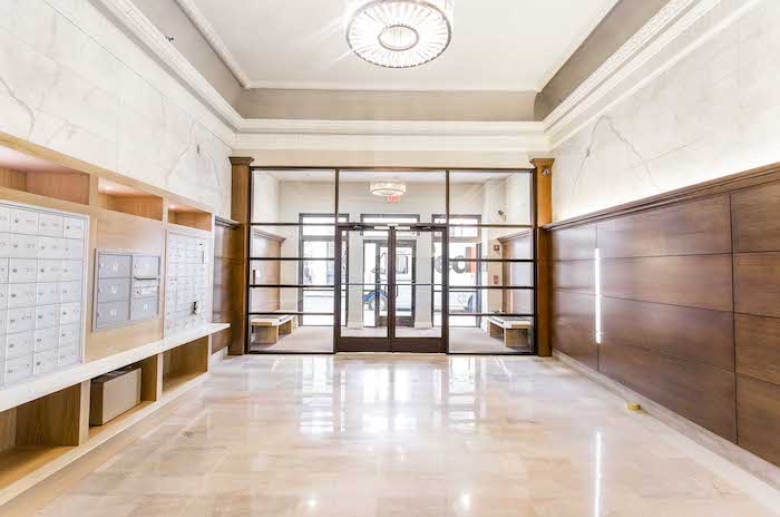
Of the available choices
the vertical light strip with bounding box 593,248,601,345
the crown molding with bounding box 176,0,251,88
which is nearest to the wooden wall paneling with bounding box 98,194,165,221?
the crown molding with bounding box 176,0,251,88

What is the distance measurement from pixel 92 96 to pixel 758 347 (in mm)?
5792

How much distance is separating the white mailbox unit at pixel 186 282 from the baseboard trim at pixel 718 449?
4.86m

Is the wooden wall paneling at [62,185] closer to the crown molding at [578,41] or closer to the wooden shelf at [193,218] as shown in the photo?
the wooden shelf at [193,218]

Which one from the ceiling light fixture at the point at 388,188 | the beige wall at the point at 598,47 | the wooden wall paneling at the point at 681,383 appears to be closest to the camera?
the wooden wall paneling at the point at 681,383

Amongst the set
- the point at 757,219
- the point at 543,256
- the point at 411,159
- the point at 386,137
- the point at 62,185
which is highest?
the point at 386,137

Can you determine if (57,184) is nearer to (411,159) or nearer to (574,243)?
(411,159)

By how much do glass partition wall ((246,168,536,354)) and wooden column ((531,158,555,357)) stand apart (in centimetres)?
14

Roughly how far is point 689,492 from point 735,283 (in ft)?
5.11

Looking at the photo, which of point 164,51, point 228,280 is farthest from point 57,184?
point 228,280

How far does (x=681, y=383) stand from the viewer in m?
3.23

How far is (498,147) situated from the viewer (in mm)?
6289

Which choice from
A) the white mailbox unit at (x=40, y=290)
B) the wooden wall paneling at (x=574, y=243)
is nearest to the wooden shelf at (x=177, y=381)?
the white mailbox unit at (x=40, y=290)

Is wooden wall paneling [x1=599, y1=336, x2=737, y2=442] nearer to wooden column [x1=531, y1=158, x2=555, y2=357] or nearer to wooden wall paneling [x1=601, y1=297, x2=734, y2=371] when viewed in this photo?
wooden wall paneling [x1=601, y1=297, x2=734, y2=371]

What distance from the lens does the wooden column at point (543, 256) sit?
6152 millimetres
